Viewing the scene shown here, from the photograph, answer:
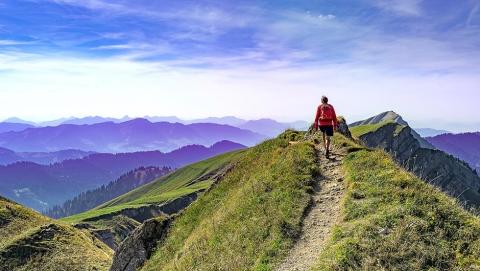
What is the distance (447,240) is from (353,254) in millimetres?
4332

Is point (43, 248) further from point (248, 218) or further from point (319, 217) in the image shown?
point (319, 217)

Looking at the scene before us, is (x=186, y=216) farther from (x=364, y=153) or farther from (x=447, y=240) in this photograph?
(x=447, y=240)

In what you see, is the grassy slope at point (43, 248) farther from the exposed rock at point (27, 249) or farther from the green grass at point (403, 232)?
the green grass at point (403, 232)

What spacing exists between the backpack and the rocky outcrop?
54.6ft

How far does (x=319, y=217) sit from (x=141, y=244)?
18.8 m

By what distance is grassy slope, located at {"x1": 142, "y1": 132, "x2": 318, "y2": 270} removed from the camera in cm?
2338

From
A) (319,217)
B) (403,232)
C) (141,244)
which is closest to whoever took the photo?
(403,232)

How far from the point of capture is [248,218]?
27203mm

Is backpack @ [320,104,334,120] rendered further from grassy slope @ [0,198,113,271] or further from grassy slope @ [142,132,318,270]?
grassy slope @ [0,198,113,271]

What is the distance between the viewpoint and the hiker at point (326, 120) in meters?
33.2

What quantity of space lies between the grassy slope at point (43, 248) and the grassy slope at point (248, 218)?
778 inches

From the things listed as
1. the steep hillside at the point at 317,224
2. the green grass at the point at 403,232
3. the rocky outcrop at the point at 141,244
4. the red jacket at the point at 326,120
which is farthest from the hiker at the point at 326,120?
the rocky outcrop at the point at 141,244

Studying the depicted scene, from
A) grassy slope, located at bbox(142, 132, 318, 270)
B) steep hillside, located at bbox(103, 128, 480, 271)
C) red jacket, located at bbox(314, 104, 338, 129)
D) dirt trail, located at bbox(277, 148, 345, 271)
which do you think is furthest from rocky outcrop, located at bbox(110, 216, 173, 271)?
red jacket, located at bbox(314, 104, 338, 129)

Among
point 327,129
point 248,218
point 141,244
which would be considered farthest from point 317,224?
point 141,244
